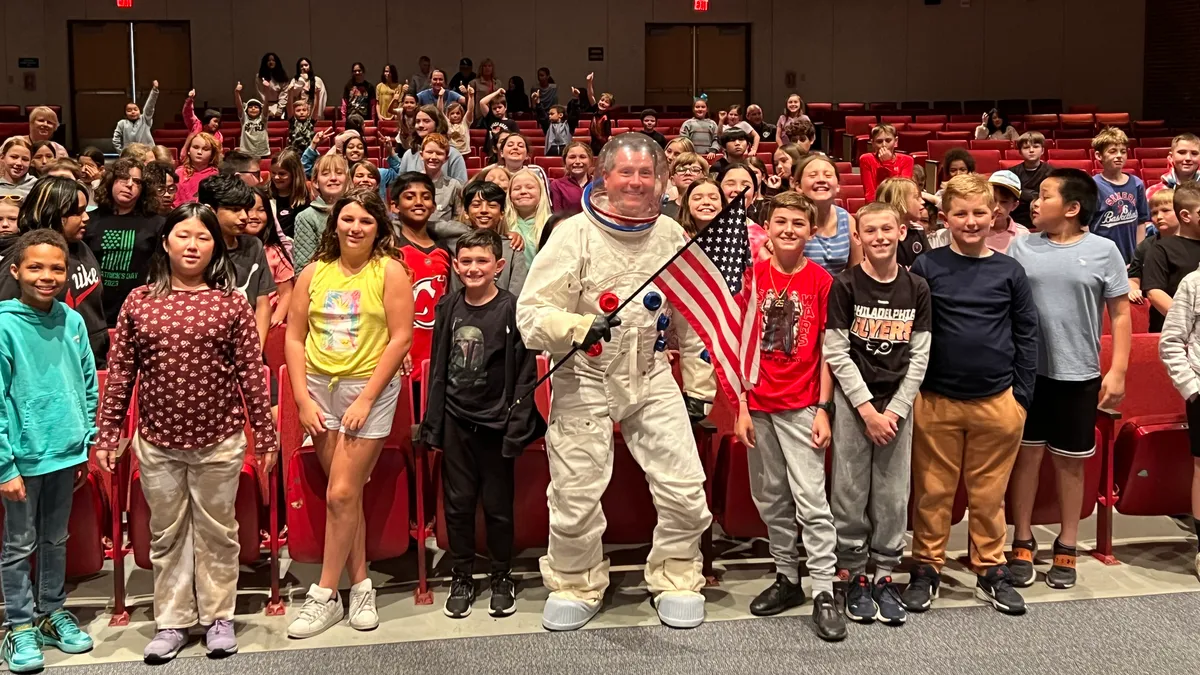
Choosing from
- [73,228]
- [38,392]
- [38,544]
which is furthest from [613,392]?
[73,228]

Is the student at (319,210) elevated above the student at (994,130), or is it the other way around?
the student at (994,130)

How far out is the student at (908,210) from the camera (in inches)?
200

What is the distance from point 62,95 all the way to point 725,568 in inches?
643

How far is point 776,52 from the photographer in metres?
18.6

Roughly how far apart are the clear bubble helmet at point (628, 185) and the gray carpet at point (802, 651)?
4.62 ft

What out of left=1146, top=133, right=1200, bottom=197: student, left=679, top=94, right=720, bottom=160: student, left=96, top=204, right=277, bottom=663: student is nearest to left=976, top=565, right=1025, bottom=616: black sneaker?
left=96, top=204, right=277, bottom=663: student

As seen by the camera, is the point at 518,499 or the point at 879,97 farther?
the point at 879,97

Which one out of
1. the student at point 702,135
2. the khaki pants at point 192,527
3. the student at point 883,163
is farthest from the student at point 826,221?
the student at point 702,135

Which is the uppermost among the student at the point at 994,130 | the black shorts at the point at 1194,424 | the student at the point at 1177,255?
the student at the point at 994,130

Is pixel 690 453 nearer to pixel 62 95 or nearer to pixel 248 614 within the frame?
pixel 248 614

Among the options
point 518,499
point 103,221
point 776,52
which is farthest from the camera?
point 776,52

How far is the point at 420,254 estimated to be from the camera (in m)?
4.88

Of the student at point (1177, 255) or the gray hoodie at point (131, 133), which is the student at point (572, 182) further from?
the gray hoodie at point (131, 133)

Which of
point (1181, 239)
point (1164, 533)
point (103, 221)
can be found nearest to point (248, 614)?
point (103, 221)
